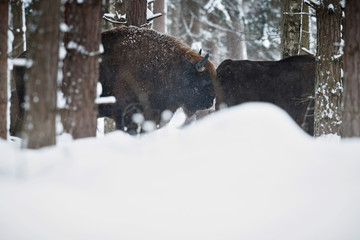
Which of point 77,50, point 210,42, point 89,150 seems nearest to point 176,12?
point 210,42

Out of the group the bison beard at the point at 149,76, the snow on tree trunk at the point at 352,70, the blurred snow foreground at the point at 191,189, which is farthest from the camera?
the bison beard at the point at 149,76

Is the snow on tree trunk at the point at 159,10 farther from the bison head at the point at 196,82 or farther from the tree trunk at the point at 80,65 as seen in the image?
the tree trunk at the point at 80,65

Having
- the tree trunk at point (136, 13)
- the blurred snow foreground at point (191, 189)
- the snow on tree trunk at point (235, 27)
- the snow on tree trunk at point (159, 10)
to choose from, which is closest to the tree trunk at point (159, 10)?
the snow on tree trunk at point (159, 10)

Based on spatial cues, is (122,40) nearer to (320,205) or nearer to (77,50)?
(77,50)

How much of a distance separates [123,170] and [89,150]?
0.38m

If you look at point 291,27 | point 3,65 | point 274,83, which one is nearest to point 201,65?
point 274,83

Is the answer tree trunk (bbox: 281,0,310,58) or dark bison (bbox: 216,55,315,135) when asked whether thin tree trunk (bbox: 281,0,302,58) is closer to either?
tree trunk (bbox: 281,0,310,58)

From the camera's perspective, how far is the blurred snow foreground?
2102 mm

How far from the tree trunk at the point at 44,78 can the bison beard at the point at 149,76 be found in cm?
355

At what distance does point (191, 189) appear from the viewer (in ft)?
7.86

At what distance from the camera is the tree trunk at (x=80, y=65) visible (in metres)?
3.44

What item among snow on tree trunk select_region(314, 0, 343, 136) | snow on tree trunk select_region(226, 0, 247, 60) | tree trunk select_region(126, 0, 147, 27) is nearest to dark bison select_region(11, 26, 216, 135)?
tree trunk select_region(126, 0, 147, 27)

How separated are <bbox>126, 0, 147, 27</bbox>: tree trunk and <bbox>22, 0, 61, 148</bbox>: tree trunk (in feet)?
14.6

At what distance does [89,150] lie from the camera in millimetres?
2725
